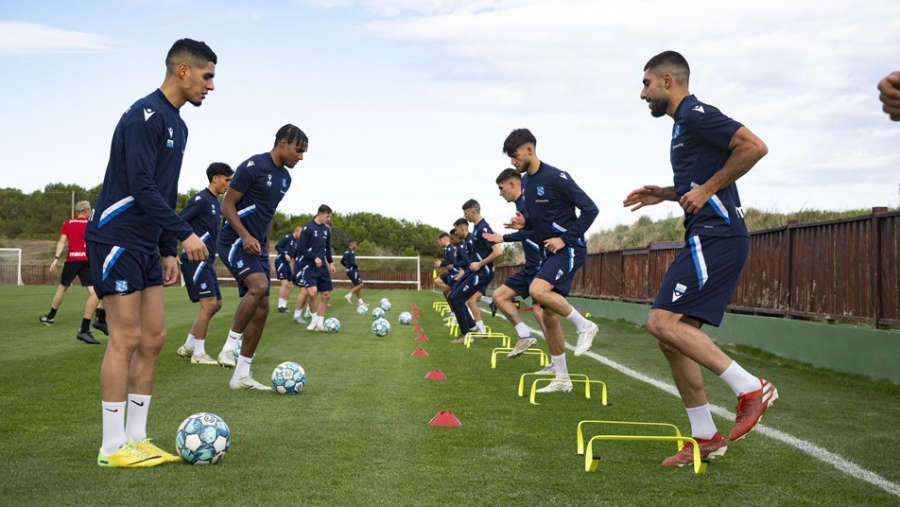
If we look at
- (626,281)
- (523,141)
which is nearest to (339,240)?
(626,281)

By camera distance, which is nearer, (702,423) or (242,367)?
(702,423)

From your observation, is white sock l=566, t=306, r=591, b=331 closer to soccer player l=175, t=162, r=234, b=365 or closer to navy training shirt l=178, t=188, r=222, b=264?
soccer player l=175, t=162, r=234, b=365

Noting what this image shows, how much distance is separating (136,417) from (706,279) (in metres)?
3.48

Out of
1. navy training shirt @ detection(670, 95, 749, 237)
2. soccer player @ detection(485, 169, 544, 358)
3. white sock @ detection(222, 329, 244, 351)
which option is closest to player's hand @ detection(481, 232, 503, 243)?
soccer player @ detection(485, 169, 544, 358)

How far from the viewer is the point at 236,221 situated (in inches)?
314

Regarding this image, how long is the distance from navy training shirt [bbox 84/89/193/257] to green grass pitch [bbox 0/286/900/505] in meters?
1.34

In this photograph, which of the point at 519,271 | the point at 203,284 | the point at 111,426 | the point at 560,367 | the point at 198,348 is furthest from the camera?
the point at 203,284

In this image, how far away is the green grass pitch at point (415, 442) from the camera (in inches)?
163

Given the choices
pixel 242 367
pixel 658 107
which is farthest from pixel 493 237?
pixel 658 107

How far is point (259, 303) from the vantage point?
7.97 metres

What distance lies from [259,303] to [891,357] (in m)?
6.79

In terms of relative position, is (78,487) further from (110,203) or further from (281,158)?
(281,158)

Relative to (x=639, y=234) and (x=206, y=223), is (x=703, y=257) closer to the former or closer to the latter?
(x=206, y=223)

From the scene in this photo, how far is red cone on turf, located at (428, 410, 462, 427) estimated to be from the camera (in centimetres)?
604
